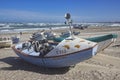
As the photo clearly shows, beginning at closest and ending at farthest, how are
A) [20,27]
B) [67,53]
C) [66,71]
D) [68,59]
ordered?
1. [67,53]
2. [68,59]
3. [66,71]
4. [20,27]

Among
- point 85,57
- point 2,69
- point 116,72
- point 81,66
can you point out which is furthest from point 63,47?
point 2,69

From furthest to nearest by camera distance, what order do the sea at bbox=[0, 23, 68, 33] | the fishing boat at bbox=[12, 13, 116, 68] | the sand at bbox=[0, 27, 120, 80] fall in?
the sea at bbox=[0, 23, 68, 33], the fishing boat at bbox=[12, 13, 116, 68], the sand at bbox=[0, 27, 120, 80]

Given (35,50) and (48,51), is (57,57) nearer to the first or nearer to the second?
(48,51)

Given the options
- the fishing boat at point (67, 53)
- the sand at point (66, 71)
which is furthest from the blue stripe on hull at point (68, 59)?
the sand at point (66, 71)

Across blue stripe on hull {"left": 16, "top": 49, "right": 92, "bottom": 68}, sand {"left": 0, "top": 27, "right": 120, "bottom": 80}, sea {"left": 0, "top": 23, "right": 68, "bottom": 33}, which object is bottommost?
sea {"left": 0, "top": 23, "right": 68, "bottom": 33}

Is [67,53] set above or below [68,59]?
above

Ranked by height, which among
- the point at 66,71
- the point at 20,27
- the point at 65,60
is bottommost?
the point at 20,27

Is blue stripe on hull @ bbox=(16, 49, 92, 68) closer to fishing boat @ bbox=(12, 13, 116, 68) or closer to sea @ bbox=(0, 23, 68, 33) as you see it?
fishing boat @ bbox=(12, 13, 116, 68)

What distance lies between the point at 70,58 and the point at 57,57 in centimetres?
63

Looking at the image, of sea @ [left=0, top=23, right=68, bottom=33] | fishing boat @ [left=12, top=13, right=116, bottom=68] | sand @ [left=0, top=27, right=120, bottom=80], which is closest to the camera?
sand @ [left=0, top=27, right=120, bottom=80]

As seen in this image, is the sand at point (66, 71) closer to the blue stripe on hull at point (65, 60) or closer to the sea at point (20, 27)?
the blue stripe on hull at point (65, 60)

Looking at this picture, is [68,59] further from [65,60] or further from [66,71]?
[66,71]

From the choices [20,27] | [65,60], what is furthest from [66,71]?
[20,27]

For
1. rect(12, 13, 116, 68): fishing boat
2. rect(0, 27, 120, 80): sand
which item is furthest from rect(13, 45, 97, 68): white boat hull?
rect(0, 27, 120, 80): sand
